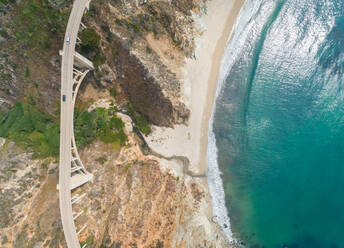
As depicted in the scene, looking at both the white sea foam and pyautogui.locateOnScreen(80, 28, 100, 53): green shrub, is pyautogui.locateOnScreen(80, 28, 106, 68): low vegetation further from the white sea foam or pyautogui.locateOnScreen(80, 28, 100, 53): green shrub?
the white sea foam

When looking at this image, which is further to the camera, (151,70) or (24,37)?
(151,70)

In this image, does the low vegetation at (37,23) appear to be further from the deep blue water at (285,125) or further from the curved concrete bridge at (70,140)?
the deep blue water at (285,125)

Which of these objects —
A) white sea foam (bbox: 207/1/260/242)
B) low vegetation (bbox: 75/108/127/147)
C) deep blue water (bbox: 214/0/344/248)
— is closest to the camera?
low vegetation (bbox: 75/108/127/147)

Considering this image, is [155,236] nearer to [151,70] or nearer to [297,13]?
[151,70]

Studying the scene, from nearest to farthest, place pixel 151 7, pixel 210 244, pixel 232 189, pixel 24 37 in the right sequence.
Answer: pixel 24 37, pixel 151 7, pixel 210 244, pixel 232 189

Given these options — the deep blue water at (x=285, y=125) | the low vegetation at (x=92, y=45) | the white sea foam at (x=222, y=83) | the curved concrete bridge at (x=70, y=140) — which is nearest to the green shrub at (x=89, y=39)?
the low vegetation at (x=92, y=45)

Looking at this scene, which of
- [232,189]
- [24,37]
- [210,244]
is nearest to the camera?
[24,37]

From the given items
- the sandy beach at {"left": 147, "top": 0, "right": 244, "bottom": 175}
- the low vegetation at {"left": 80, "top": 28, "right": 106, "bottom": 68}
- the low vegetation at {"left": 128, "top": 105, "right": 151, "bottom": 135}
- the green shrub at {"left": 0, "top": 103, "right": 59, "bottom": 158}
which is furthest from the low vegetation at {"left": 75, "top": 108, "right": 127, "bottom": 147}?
the sandy beach at {"left": 147, "top": 0, "right": 244, "bottom": 175}

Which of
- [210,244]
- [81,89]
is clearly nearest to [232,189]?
[210,244]
